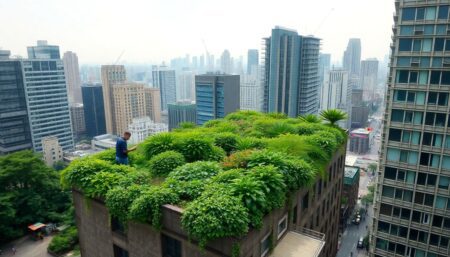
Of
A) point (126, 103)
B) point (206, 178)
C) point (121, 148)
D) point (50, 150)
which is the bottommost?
point (50, 150)

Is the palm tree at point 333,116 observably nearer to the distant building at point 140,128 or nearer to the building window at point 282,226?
the building window at point 282,226

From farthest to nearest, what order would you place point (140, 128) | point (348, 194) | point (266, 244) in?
point (140, 128)
point (348, 194)
point (266, 244)

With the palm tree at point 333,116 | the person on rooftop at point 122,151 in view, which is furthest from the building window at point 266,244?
the palm tree at point 333,116

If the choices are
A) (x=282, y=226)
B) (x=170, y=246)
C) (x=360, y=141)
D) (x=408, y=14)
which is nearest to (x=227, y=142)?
(x=282, y=226)

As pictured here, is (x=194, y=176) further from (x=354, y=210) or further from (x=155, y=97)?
(x=155, y=97)

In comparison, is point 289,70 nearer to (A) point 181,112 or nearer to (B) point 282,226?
(A) point 181,112

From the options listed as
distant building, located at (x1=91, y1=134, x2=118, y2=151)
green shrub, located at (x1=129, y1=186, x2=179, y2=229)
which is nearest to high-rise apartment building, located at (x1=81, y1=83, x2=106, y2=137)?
distant building, located at (x1=91, y1=134, x2=118, y2=151)

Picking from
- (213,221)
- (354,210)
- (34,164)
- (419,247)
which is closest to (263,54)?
(354,210)
